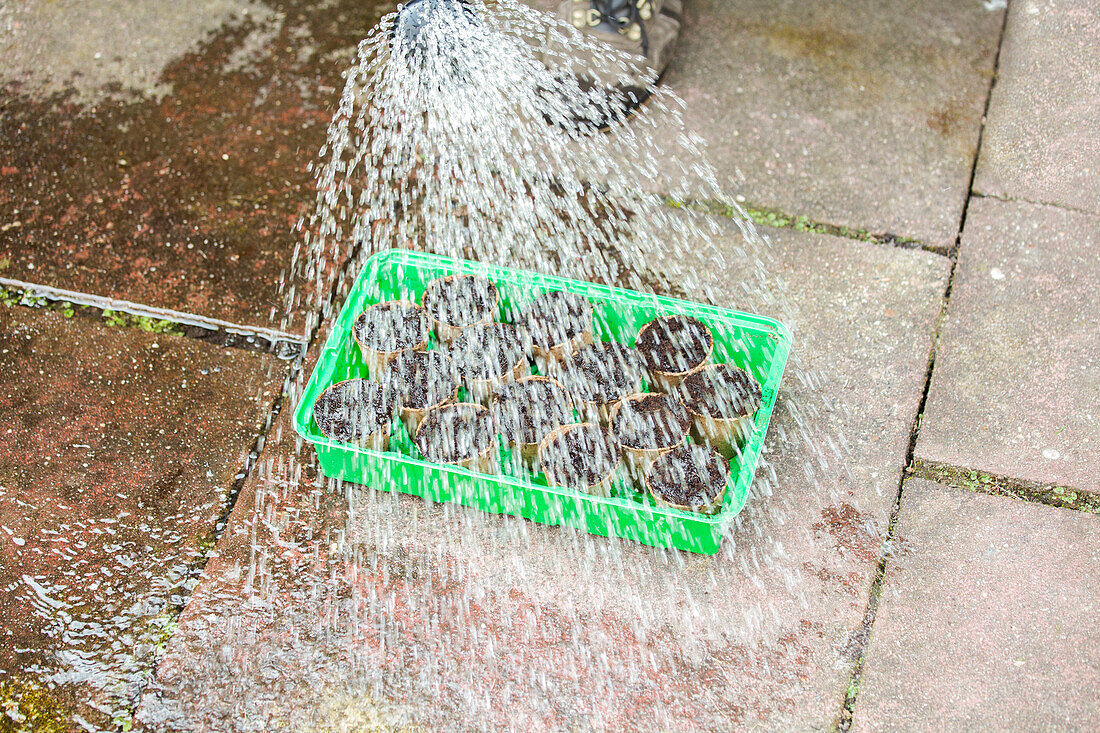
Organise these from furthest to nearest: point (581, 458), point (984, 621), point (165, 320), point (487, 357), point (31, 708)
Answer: point (165, 320) → point (487, 357) → point (581, 458) → point (984, 621) → point (31, 708)

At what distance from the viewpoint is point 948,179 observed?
3.05 m

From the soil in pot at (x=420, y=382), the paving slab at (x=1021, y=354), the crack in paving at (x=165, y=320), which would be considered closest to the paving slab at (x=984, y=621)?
the paving slab at (x=1021, y=354)

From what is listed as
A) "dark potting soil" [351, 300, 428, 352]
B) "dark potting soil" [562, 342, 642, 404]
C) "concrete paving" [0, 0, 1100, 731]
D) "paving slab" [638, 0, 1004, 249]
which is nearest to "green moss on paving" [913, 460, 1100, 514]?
"concrete paving" [0, 0, 1100, 731]

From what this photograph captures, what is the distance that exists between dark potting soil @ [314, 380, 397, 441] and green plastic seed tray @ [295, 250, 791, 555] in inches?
1.4

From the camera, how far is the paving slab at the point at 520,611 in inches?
74.8

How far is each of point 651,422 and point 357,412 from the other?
2.36 feet

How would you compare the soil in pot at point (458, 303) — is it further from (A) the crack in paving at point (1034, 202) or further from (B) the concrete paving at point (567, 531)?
(A) the crack in paving at point (1034, 202)

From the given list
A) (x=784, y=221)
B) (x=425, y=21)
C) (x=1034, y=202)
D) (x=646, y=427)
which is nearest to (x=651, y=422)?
(x=646, y=427)

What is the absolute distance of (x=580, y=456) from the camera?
83.7 inches

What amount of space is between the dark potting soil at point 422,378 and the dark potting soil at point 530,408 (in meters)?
0.13

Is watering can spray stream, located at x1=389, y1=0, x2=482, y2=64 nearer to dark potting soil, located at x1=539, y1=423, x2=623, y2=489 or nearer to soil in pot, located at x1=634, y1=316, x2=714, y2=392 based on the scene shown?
soil in pot, located at x1=634, y1=316, x2=714, y2=392

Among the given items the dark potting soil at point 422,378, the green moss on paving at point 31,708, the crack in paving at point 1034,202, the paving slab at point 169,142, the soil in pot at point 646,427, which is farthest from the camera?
the crack in paving at point 1034,202

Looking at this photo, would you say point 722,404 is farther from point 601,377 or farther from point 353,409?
point 353,409

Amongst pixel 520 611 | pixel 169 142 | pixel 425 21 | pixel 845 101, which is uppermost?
pixel 425 21
